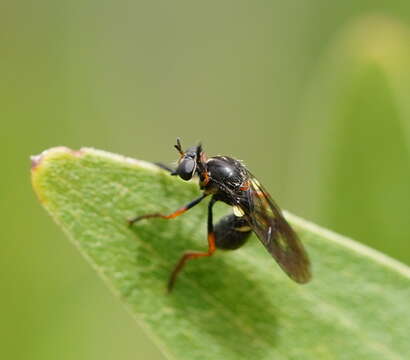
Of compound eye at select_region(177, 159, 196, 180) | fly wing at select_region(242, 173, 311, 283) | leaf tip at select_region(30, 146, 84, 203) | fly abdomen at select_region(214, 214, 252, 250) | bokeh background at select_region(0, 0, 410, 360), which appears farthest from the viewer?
bokeh background at select_region(0, 0, 410, 360)

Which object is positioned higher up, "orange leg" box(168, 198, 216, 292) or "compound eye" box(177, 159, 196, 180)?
"compound eye" box(177, 159, 196, 180)

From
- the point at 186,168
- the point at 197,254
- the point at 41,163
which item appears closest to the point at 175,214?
the point at 197,254

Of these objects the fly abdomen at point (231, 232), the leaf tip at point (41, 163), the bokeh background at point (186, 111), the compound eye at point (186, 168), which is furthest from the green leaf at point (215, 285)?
the bokeh background at point (186, 111)

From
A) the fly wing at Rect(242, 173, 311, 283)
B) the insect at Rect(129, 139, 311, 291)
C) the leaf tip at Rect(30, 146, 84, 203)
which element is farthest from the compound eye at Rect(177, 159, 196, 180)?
the leaf tip at Rect(30, 146, 84, 203)

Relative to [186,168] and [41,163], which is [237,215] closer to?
[186,168]

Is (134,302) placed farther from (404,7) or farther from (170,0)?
(170,0)

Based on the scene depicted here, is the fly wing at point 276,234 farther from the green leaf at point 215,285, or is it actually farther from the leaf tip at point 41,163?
the leaf tip at point 41,163

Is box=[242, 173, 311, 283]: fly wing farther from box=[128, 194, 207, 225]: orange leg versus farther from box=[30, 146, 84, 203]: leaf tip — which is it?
box=[30, 146, 84, 203]: leaf tip
